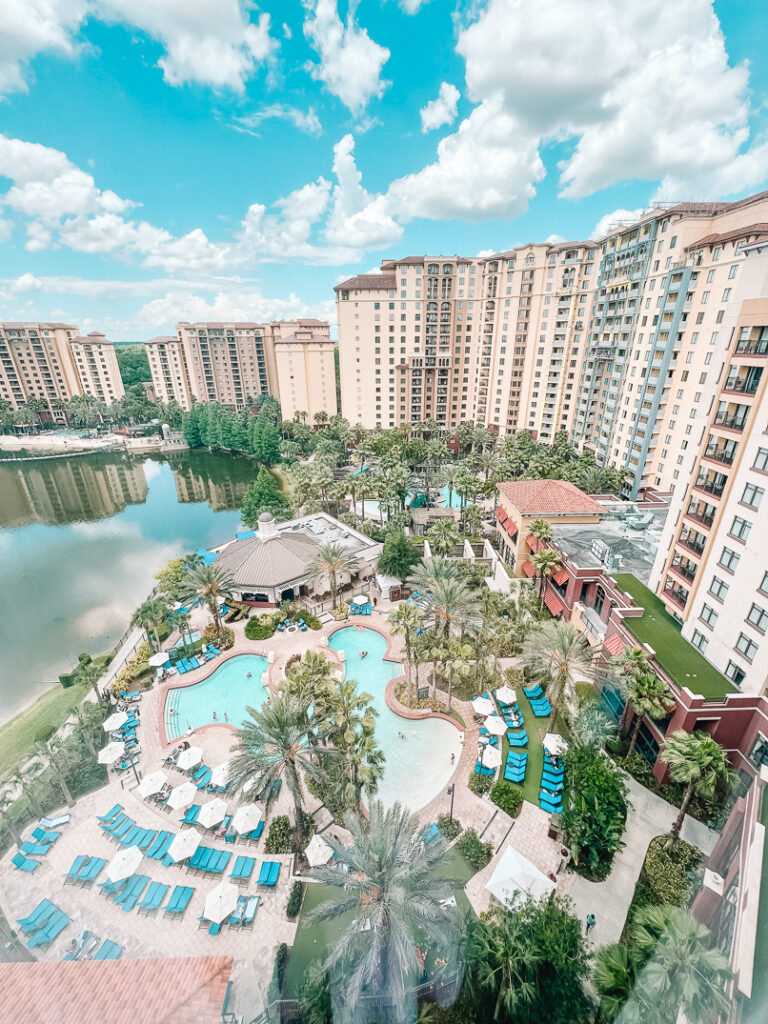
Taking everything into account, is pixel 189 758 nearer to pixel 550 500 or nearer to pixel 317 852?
pixel 317 852

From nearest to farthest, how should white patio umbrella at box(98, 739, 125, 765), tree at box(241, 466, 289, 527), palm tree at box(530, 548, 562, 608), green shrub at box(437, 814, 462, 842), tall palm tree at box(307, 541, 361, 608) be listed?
green shrub at box(437, 814, 462, 842), white patio umbrella at box(98, 739, 125, 765), palm tree at box(530, 548, 562, 608), tall palm tree at box(307, 541, 361, 608), tree at box(241, 466, 289, 527)

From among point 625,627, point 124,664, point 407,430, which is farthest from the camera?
point 407,430

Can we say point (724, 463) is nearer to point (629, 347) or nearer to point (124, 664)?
point (629, 347)

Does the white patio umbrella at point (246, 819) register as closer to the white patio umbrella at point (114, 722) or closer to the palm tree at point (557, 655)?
the white patio umbrella at point (114, 722)

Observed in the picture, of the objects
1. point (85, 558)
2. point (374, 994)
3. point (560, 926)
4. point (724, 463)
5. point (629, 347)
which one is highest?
point (629, 347)

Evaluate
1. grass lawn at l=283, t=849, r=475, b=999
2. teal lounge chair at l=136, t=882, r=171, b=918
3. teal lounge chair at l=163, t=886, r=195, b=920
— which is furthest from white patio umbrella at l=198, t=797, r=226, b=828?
grass lawn at l=283, t=849, r=475, b=999

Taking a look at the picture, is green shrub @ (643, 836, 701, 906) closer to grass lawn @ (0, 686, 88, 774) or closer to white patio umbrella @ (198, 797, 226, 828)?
white patio umbrella @ (198, 797, 226, 828)

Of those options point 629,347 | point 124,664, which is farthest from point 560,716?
point 629,347
